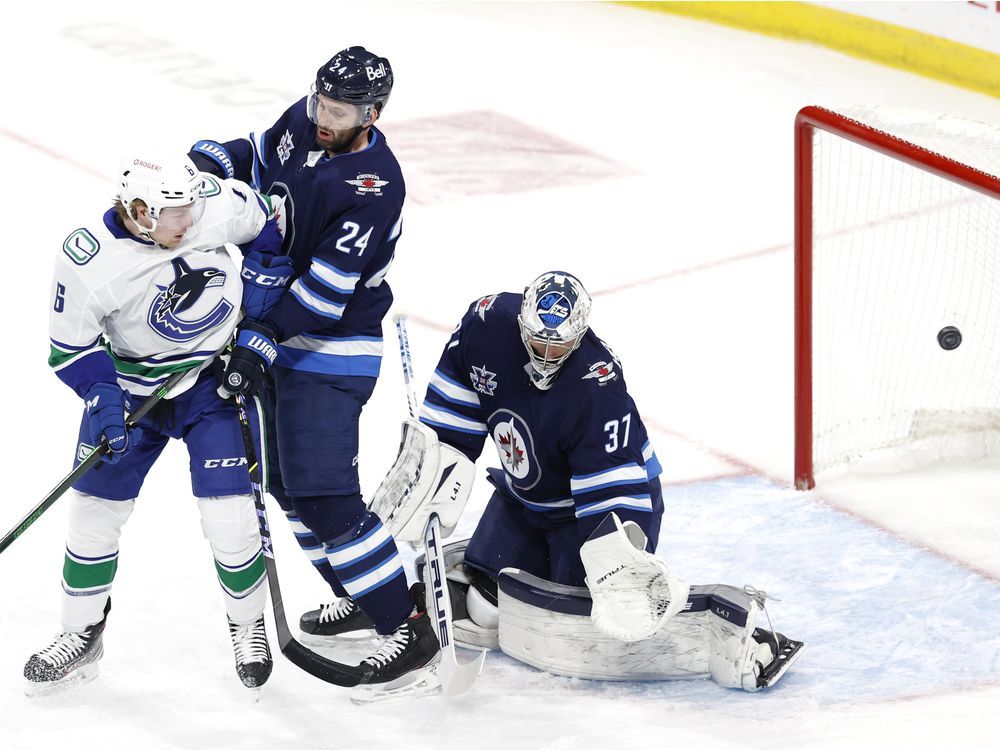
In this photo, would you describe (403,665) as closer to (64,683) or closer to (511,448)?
(511,448)

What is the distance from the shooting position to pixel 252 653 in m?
3.14

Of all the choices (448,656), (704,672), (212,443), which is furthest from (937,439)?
(212,443)

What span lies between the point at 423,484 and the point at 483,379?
248 millimetres

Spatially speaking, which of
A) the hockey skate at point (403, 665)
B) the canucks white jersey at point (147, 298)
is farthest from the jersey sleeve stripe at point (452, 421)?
the canucks white jersey at point (147, 298)

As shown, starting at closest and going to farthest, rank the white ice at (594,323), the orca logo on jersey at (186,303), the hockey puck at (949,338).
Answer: the orca logo on jersey at (186,303)
the white ice at (594,323)
the hockey puck at (949,338)

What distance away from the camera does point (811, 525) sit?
3.94m

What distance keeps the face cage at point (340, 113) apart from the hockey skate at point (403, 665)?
1001mm

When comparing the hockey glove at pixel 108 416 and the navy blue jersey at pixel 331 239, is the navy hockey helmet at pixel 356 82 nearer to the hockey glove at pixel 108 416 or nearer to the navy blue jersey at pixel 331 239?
the navy blue jersey at pixel 331 239

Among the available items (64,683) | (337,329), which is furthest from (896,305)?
(64,683)

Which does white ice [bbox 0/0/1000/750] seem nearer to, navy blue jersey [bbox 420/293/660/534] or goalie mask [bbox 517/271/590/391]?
navy blue jersey [bbox 420/293/660/534]

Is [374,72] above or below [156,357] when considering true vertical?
above

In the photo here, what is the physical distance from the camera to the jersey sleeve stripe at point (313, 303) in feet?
10.2

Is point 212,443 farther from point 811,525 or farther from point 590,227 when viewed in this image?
point 590,227

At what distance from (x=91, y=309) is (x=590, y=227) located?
3250 mm
